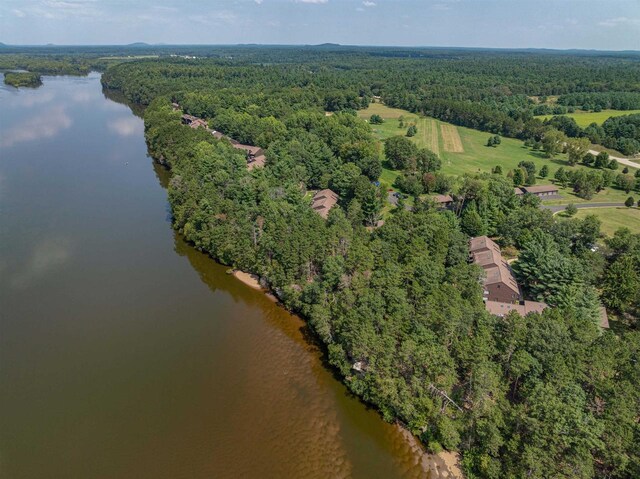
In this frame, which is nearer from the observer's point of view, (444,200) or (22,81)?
(444,200)

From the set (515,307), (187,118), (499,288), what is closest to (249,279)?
(499,288)

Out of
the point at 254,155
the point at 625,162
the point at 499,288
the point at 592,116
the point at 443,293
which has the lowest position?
the point at 625,162

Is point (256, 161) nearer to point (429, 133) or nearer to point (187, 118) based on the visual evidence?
point (187, 118)

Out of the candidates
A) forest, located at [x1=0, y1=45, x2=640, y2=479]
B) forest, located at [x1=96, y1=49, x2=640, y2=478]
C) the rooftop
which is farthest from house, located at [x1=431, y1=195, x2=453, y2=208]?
the rooftop

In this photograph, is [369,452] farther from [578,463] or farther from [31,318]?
[31,318]

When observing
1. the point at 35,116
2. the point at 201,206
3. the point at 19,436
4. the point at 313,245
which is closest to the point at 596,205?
the point at 313,245

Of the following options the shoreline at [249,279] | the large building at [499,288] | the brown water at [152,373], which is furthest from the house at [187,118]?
the large building at [499,288]

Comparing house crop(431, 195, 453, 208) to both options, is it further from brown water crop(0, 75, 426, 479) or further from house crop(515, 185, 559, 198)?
brown water crop(0, 75, 426, 479)
